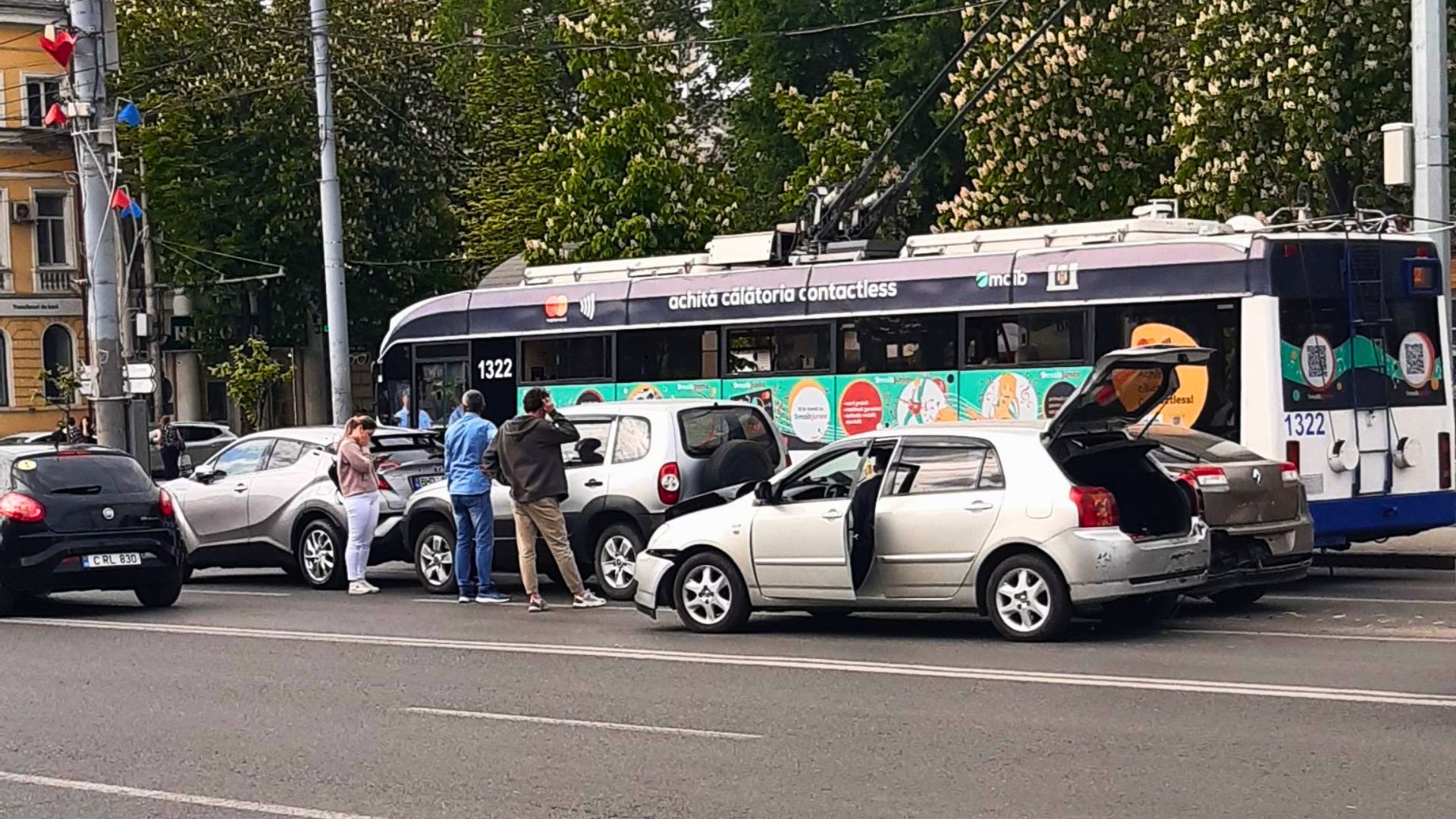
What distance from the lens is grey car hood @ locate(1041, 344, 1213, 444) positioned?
13688 millimetres

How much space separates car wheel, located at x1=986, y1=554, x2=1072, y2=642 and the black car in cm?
765

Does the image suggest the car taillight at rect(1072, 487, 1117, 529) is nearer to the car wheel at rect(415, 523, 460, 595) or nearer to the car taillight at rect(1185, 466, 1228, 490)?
the car taillight at rect(1185, 466, 1228, 490)

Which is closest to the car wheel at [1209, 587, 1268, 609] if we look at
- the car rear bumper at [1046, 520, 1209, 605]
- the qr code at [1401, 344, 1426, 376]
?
the car rear bumper at [1046, 520, 1209, 605]

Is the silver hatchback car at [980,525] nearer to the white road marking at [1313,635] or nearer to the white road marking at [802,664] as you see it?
the white road marking at [1313,635]

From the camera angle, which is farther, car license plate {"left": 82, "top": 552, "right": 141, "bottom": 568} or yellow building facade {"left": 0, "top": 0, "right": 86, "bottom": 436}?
yellow building facade {"left": 0, "top": 0, "right": 86, "bottom": 436}

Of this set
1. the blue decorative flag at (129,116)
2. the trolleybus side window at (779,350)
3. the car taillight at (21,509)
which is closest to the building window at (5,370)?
the blue decorative flag at (129,116)

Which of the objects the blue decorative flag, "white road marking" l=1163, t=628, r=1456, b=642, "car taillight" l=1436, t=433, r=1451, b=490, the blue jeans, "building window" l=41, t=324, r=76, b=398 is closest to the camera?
"white road marking" l=1163, t=628, r=1456, b=642

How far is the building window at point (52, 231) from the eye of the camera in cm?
5834

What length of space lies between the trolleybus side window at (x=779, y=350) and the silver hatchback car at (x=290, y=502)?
318 centimetres

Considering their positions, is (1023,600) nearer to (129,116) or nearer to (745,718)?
(745,718)

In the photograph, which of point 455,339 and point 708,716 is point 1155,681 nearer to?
point 708,716

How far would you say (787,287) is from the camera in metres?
20.9

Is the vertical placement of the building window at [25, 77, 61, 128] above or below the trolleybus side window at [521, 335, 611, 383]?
above

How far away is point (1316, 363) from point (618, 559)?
19.8 ft
